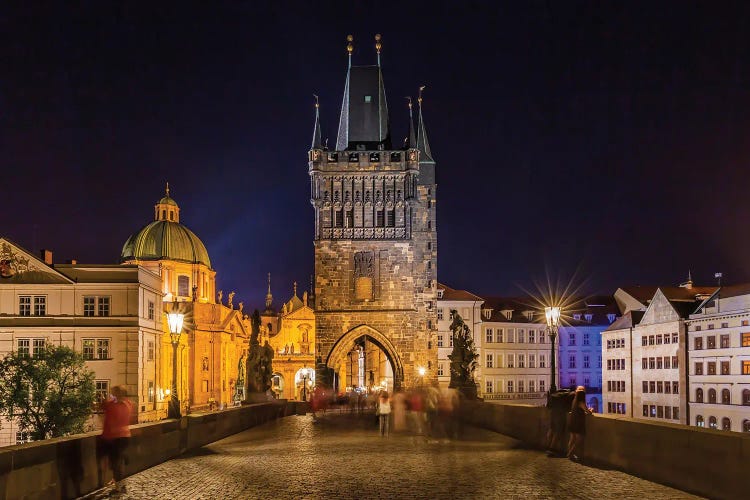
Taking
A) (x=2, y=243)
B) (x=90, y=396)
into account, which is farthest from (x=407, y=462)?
(x=2, y=243)

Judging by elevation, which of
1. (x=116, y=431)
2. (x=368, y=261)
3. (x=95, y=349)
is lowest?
(x=95, y=349)

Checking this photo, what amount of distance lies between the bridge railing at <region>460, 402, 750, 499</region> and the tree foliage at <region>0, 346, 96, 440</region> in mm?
42640

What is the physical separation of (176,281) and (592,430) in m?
86.3

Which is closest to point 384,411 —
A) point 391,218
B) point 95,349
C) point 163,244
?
point 391,218

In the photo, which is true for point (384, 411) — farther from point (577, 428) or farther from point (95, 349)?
point (95, 349)

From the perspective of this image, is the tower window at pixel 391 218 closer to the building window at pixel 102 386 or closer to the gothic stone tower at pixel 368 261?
the gothic stone tower at pixel 368 261

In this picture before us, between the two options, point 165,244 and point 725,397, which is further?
point 165,244

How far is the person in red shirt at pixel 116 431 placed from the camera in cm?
1411

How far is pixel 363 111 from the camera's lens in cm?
6919

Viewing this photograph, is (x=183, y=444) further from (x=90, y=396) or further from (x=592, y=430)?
(x=90, y=396)

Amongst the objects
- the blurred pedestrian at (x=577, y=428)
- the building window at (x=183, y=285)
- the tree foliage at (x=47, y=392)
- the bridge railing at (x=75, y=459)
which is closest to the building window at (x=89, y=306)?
the tree foliage at (x=47, y=392)

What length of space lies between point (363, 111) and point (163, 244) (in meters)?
38.9

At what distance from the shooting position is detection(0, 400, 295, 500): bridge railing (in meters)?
11.5

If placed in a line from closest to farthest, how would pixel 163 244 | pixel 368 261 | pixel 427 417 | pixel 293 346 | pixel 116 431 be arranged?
1. pixel 116 431
2. pixel 427 417
3. pixel 368 261
4. pixel 163 244
5. pixel 293 346
